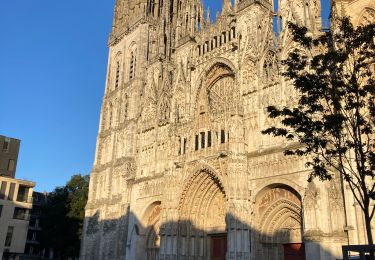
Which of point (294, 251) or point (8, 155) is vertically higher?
point (8, 155)

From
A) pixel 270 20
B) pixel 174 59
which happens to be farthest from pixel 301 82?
pixel 174 59

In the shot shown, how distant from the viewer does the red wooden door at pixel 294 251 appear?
24.3 meters

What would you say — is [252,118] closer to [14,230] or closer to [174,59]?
[174,59]

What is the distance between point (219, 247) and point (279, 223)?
19.2 feet

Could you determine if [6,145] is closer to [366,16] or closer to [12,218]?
[12,218]

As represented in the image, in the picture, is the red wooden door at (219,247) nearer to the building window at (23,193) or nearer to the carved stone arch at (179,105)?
the carved stone arch at (179,105)

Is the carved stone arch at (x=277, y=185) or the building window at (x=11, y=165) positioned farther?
the building window at (x=11, y=165)

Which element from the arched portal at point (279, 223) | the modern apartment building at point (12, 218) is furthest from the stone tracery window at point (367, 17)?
the modern apartment building at point (12, 218)

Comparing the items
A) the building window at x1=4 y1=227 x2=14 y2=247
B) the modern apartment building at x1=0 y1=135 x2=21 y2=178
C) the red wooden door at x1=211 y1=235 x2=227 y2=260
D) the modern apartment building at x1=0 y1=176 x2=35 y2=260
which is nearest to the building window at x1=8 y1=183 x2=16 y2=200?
the modern apartment building at x1=0 y1=176 x2=35 y2=260

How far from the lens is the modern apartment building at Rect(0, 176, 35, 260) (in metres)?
43.2

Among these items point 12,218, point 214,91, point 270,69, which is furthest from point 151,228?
point 12,218

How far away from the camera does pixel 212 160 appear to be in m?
29.1

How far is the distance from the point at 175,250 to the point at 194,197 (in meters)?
4.40

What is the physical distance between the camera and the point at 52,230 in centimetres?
5291
